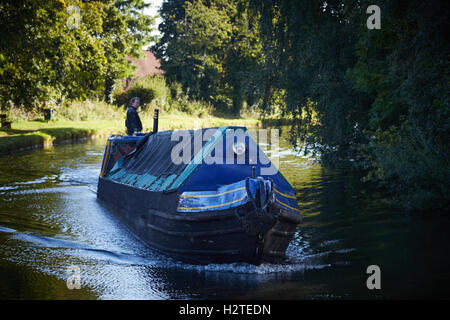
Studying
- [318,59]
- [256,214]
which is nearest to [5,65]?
[318,59]

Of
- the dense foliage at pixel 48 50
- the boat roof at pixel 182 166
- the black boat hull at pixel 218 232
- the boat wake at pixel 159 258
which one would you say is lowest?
the boat wake at pixel 159 258

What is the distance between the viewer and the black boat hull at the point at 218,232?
250 inches

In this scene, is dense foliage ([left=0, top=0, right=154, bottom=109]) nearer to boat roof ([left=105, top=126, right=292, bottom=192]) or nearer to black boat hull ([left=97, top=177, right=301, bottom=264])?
boat roof ([left=105, top=126, right=292, bottom=192])

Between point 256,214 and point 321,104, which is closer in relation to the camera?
point 256,214

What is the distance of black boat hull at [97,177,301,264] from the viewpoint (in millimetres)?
6344

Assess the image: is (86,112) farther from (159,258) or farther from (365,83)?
(159,258)

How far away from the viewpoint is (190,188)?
714cm

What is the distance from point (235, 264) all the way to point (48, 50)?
18.0 metres

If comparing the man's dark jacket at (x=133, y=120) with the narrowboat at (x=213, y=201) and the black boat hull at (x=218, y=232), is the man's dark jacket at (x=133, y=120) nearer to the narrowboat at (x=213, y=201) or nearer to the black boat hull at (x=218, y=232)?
the narrowboat at (x=213, y=201)

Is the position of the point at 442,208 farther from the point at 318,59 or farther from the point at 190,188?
the point at 190,188

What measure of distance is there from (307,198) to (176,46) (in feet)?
141

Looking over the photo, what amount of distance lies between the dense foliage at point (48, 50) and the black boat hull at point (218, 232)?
11.4 meters

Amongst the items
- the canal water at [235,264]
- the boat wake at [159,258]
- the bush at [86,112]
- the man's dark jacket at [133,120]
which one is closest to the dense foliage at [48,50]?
the bush at [86,112]

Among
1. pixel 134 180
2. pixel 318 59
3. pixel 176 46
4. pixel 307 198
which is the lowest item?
pixel 307 198
